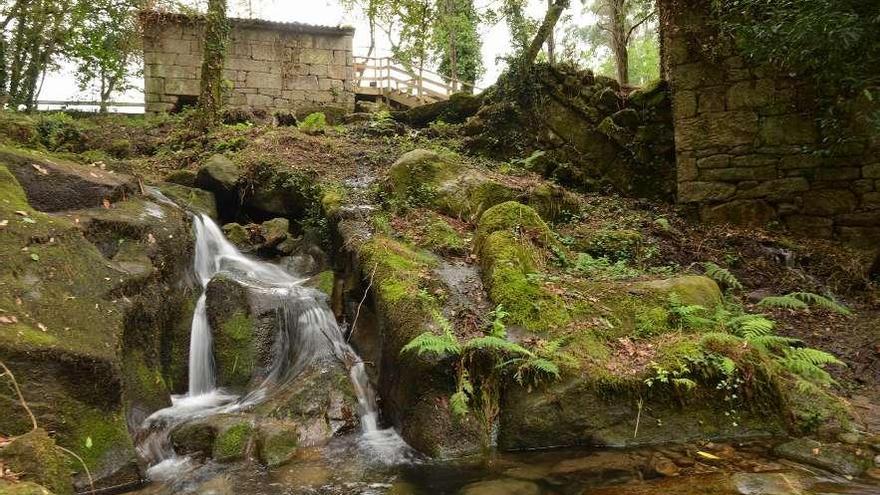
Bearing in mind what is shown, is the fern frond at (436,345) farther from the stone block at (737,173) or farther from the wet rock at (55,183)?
the stone block at (737,173)

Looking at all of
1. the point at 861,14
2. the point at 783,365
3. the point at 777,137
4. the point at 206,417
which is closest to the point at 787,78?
the point at 777,137

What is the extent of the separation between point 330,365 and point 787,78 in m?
8.43

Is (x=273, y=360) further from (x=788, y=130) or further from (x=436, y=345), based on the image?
(x=788, y=130)

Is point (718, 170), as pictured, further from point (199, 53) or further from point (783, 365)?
point (199, 53)

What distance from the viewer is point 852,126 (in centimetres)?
831

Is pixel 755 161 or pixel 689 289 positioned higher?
pixel 755 161

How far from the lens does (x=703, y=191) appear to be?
31.0 ft

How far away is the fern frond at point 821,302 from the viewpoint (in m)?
6.43

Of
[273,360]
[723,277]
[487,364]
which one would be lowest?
[273,360]

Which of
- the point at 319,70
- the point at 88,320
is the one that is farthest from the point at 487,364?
the point at 319,70

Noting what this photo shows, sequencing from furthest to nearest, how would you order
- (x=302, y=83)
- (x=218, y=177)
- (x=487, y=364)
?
1. (x=302, y=83)
2. (x=218, y=177)
3. (x=487, y=364)

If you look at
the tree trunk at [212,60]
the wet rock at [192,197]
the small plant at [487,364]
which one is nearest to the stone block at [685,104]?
the small plant at [487,364]

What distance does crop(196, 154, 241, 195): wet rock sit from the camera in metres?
9.34

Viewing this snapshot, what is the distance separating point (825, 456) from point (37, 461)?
5131 millimetres
